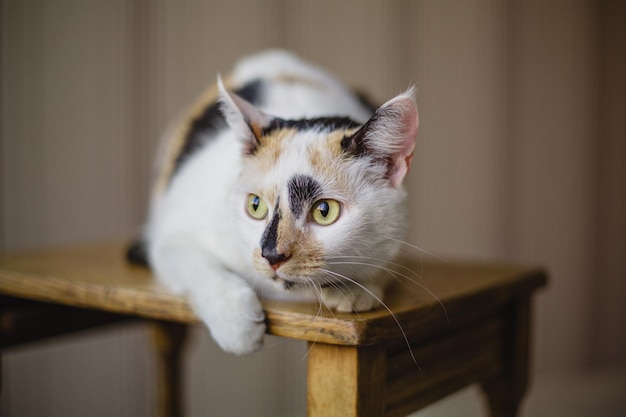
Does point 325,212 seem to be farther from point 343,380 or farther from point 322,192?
point 343,380

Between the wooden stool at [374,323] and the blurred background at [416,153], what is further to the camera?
the blurred background at [416,153]

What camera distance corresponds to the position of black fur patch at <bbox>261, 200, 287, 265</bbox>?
28.8 inches

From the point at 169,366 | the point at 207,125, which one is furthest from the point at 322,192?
the point at 169,366

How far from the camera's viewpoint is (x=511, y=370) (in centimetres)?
112

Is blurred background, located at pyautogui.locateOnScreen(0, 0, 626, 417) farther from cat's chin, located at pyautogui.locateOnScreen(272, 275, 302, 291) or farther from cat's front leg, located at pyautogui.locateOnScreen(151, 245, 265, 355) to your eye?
cat's chin, located at pyautogui.locateOnScreen(272, 275, 302, 291)

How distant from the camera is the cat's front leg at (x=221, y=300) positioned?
2.54 feet

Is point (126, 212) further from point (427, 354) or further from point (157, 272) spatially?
point (427, 354)

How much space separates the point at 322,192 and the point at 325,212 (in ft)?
0.08

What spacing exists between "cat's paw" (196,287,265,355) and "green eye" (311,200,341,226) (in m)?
0.13

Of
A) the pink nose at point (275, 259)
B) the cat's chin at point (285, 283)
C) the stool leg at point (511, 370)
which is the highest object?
the pink nose at point (275, 259)

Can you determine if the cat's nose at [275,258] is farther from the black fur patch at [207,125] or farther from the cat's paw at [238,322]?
the black fur patch at [207,125]

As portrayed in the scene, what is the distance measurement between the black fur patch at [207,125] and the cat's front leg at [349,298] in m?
0.45

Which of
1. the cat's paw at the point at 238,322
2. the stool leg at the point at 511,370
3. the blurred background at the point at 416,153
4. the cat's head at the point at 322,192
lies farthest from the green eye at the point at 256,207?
the blurred background at the point at 416,153

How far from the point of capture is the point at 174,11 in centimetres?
196
